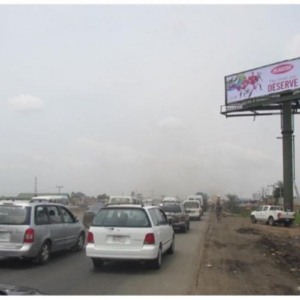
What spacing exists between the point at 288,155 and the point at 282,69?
7381 mm

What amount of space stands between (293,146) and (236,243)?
930 inches

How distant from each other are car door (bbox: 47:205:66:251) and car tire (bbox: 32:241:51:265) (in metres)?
0.35

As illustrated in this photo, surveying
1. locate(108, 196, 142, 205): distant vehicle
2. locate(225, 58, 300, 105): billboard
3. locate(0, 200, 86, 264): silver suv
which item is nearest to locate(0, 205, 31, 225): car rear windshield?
locate(0, 200, 86, 264): silver suv

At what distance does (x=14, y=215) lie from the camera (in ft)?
35.7

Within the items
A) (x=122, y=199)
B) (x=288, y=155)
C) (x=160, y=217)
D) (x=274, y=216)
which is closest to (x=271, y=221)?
(x=274, y=216)

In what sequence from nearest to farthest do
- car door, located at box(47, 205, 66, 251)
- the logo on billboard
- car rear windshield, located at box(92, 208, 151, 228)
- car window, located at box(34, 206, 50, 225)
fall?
car rear windshield, located at box(92, 208, 151, 228) → car window, located at box(34, 206, 50, 225) → car door, located at box(47, 205, 66, 251) → the logo on billboard

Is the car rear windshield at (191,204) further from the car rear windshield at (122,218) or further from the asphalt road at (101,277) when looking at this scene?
the car rear windshield at (122,218)

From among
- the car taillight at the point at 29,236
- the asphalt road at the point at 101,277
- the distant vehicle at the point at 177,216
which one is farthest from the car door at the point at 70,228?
the distant vehicle at the point at 177,216

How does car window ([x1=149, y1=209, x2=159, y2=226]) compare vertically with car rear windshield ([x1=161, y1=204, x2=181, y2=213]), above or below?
above

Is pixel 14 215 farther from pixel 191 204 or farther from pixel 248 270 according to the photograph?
pixel 191 204

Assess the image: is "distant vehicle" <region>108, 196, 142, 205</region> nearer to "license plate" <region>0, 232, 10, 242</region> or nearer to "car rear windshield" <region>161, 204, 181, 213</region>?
"car rear windshield" <region>161, 204, 181, 213</region>

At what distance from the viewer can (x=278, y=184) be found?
96.8 m

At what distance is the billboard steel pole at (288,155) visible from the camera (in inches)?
1425

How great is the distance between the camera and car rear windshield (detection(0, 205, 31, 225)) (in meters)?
10.7
